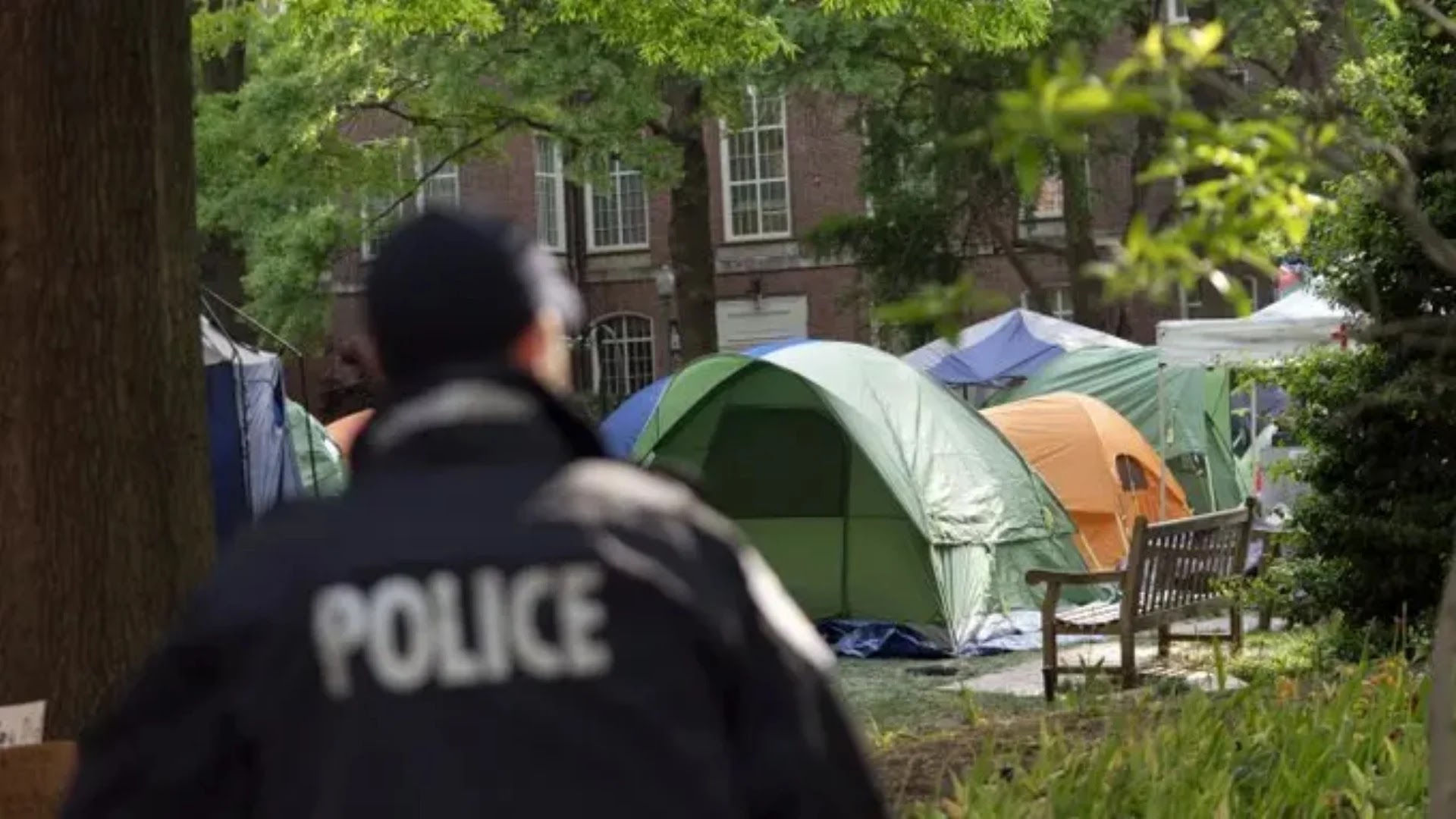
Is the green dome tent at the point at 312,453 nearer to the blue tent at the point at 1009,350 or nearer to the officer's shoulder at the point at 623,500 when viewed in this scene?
the blue tent at the point at 1009,350

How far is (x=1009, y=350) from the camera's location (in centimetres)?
2527

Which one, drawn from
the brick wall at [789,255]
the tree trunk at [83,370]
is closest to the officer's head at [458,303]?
the tree trunk at [83,370]

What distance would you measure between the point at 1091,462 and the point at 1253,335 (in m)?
4.26

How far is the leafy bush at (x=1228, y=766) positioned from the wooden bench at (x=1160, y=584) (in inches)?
207

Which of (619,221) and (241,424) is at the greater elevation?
(619,221)

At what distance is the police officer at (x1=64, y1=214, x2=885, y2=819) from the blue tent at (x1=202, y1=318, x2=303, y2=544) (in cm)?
1101

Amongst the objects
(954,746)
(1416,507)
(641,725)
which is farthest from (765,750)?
(1416,507)

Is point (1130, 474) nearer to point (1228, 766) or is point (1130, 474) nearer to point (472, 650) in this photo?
point (1228, 766)

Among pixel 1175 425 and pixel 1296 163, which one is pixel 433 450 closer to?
pixel 1296 163

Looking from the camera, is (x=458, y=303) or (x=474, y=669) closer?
(x=474, y=669)

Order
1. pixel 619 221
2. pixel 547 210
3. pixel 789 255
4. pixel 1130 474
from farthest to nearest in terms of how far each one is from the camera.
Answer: pixel 619 221, pixel 547 210, pixel 789 255, pixel 1130 474

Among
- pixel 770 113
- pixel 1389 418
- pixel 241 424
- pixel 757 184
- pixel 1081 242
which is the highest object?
pixel 770 113

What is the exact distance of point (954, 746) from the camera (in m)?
6.89

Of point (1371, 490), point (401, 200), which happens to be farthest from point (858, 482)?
point (401, 200)
